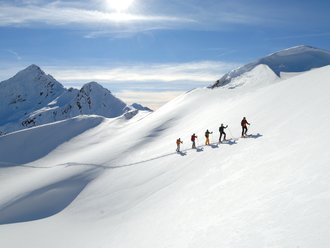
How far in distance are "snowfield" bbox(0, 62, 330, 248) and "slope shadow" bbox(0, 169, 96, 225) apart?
0.11 m

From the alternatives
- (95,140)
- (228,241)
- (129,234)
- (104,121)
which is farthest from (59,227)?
(104,121)

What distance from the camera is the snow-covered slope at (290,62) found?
2470 inches

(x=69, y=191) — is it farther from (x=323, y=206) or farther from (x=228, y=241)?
(x=323, y=206)

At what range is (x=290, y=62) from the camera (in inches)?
2564

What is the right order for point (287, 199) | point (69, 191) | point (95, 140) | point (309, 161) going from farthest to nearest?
point (95, 140), point (69, 191), point (309, 161), point (287, 199)

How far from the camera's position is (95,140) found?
2473 inches

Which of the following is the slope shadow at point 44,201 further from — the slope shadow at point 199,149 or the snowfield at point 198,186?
the slope shadow at point 199,149

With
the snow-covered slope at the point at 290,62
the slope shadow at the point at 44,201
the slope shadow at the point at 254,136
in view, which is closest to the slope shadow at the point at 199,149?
the slope shadow at the point at 254,136

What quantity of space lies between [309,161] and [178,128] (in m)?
31.5

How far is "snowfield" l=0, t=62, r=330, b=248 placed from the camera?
42.9 feet

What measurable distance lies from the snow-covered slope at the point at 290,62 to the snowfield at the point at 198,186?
10.4 m

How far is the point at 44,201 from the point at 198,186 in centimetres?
1959

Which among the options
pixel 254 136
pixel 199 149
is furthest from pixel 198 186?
pixel 199 149

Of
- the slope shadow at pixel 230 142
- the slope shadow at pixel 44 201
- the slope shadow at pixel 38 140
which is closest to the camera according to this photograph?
the slope shadow at pixel 230 142
